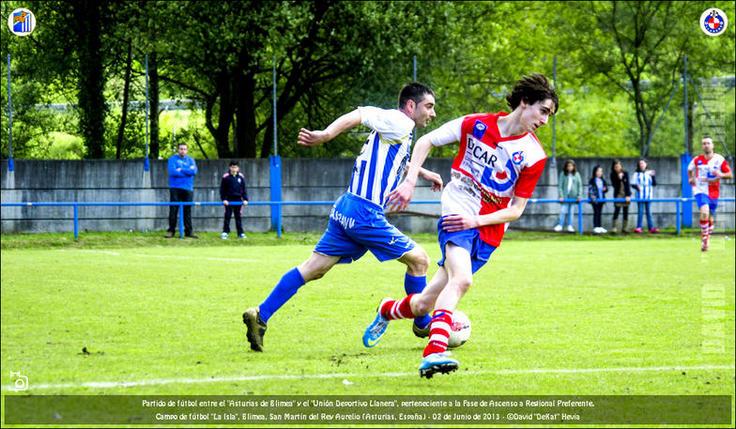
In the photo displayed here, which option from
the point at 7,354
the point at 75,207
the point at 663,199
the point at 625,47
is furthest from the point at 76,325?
the point at 625,47

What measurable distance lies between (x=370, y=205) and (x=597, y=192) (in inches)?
790

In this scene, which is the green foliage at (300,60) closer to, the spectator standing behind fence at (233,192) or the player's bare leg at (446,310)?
the spectator standing behind fence at (233,192)

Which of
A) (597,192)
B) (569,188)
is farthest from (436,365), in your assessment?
(597,192)

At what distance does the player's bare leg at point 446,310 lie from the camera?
691 cm

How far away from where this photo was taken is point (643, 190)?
2852 cm

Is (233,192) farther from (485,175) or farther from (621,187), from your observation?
(485,175)

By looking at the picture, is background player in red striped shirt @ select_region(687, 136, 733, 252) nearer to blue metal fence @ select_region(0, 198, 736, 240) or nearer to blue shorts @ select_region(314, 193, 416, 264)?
blue metal fence @ select_region(0, 198, 736, 240)

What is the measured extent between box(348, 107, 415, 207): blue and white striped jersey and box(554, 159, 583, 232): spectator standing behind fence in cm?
1894

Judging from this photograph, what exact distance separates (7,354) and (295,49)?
20.8m

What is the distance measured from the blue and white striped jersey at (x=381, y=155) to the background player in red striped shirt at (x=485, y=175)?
63 centimetres

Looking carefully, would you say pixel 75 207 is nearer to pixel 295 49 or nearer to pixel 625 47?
pixel 295 49

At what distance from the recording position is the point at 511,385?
276 inches

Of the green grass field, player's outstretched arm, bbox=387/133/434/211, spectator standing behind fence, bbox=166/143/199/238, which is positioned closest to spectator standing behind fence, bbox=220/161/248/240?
spectator standing behind fence, bbox=166/143/199/238

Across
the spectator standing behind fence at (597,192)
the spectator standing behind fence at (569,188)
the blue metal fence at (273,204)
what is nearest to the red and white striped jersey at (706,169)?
the blue metal fence at (273,204)
